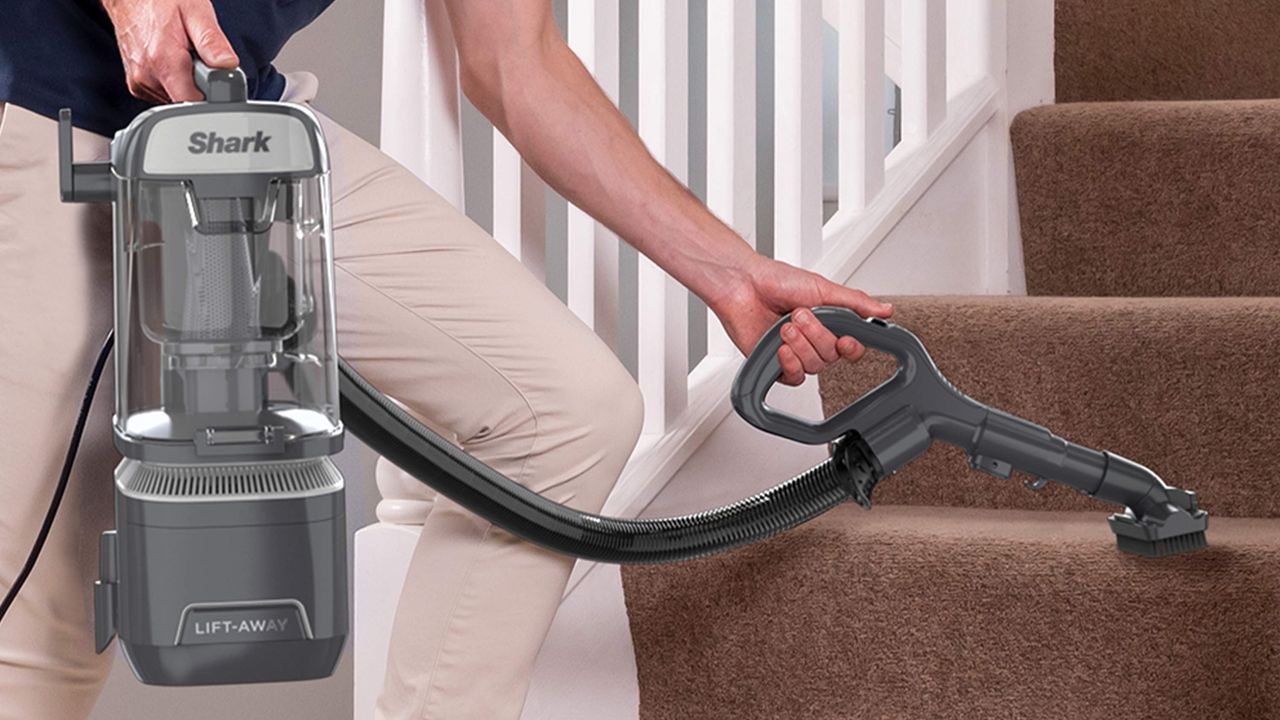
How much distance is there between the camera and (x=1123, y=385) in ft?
4.46

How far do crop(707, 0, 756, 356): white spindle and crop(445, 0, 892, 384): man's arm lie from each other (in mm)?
350

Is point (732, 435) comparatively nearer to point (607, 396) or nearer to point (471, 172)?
point (607, 396)

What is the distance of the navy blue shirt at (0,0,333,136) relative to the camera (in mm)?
877

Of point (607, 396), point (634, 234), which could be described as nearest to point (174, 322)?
point (607, 396)

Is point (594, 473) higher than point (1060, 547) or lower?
higher

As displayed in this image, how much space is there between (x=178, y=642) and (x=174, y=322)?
129 mm

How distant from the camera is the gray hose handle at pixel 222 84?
530mm

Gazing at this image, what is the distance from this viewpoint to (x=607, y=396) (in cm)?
103

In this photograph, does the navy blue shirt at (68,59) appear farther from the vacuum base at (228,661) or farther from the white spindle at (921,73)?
the white spindle at (921,73)

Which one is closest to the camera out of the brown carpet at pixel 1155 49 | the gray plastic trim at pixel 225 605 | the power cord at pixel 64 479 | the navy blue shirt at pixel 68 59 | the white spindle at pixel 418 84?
the gray plastic trim at pixel 225 605

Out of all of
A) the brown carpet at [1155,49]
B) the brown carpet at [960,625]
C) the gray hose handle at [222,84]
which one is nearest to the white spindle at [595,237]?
the brown carpet at [960,625]

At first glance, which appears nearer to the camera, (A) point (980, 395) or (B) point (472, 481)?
(B) point (472, 481)

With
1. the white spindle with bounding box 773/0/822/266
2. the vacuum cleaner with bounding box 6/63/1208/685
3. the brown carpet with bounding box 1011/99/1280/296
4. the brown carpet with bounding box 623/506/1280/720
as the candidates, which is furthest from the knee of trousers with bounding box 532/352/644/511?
the brown carpet with bounding box 1011/99/1280/296

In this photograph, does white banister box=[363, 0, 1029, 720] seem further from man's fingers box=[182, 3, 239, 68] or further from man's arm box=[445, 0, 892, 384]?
man's fingers box=[182, 3, 239, 68]
